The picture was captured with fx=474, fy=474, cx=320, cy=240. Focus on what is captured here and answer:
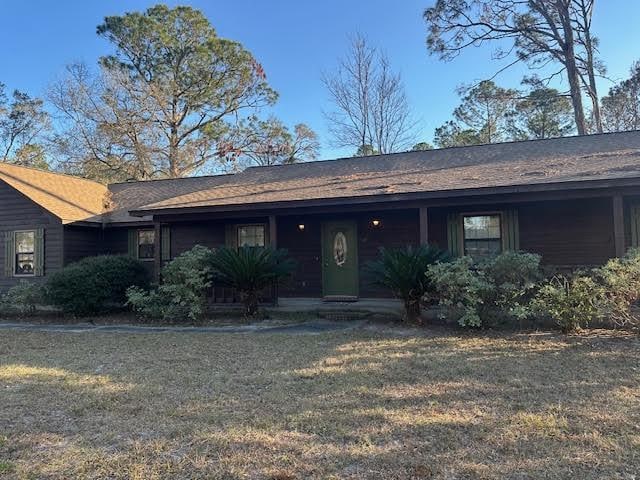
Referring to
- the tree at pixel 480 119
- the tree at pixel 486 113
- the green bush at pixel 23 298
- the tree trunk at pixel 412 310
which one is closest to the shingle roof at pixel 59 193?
the green bush at pixel 23 298

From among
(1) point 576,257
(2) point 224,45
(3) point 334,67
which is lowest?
(1) point 576,257

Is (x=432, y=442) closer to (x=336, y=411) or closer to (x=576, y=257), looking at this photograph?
(x=336, y=411)

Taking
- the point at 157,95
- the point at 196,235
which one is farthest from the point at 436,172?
the point at 157,95

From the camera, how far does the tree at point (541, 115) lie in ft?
70.9

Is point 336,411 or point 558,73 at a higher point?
point 558,73

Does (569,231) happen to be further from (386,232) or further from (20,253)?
(20,253)

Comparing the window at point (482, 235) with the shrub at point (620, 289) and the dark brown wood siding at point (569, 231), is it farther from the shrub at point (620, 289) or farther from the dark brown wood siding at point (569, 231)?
the shrub at point (620, 289)

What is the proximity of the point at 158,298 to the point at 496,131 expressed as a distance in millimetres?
22537

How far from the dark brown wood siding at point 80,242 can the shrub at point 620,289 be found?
12410 mm

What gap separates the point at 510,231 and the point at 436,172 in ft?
7.07

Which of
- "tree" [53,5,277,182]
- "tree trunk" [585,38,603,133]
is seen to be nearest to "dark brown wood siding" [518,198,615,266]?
"tree trunk" [585,38,603,133]

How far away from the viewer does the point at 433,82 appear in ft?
75.5

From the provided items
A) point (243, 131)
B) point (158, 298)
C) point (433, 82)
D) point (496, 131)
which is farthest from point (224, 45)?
point (158, 298)

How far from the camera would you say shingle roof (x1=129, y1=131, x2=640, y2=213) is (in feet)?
30.2
